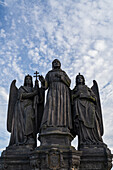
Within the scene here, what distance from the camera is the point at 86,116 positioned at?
13.5 meters

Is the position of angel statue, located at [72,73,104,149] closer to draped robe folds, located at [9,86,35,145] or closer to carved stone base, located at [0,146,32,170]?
draped robe folds, located at [9,86,35,145]

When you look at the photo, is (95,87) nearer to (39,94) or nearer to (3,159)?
(39,94)

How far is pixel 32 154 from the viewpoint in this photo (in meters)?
11.6

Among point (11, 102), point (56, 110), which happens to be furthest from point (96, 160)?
point (11, 102)

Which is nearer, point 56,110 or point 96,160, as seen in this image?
point 96,160

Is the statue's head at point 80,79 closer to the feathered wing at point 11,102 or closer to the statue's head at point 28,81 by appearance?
the statue's head at point 28,81

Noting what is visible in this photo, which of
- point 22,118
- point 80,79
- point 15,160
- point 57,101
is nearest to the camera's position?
point 15,160

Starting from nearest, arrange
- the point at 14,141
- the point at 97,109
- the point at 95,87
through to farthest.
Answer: the point at 14,141, the point at 97,109, the point at 95,87

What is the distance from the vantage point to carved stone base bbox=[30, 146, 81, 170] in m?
11.1

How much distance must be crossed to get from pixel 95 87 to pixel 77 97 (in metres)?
1.87

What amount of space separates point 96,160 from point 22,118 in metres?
4.74

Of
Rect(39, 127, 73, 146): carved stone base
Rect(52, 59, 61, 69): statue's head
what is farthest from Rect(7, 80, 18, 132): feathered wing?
Rect(39, 127, 73, 146): carved stone base

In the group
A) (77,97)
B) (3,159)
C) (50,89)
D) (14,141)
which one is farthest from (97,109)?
(3,159)

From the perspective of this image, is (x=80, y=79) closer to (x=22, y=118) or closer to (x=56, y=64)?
(x=56, y=64)
